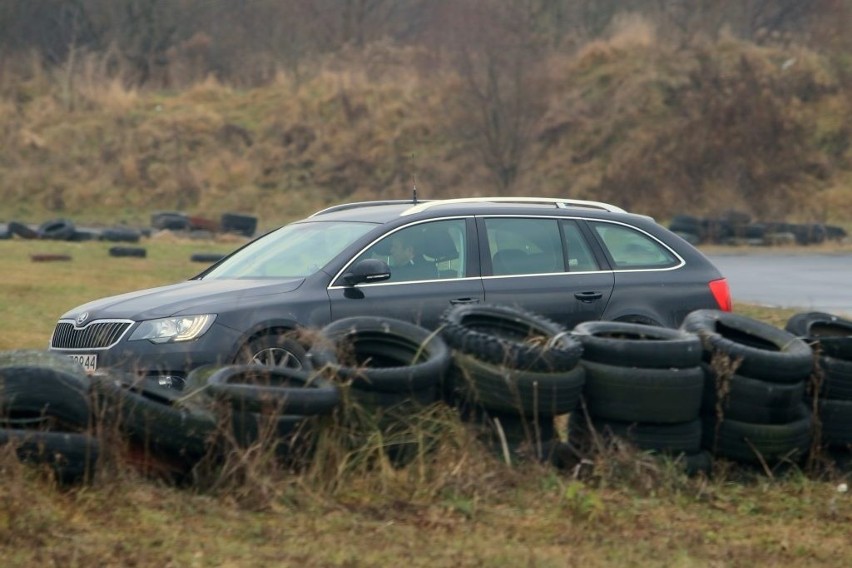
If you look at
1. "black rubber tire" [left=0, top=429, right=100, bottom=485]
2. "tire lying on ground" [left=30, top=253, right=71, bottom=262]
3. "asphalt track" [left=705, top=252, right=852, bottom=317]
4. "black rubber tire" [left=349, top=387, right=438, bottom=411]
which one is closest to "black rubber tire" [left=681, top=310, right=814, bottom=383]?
"black rubber tire" [left=349, top=387, right=438, bottom=411]

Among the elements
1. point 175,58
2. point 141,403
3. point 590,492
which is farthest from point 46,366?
point 175,58

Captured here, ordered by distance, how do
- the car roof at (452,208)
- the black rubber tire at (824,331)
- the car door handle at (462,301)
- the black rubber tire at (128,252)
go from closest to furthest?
the black rubber tire at (824,331) < the car door handle at (462,301) < the car roof at (452,208) < the black rubber tire at (128,252)

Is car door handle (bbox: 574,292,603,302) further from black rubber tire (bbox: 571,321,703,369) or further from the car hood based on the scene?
black rubber tire (bbox: 571,321,703,369)

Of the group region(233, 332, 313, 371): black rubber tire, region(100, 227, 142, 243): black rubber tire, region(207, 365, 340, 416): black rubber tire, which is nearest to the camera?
region(207, 365, 340, 416): black rubber tire

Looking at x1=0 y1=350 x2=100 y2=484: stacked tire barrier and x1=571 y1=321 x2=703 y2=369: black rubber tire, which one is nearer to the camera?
x1=0 y1=350 x2=100 y2=484: stacked tire barrier

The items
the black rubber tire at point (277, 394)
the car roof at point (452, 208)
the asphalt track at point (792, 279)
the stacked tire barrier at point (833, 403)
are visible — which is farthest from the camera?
the asphalt track at point (792, 279)

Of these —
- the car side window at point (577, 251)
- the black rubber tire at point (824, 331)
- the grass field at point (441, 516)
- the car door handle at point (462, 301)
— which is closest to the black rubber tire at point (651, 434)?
the grass field at point (441, 516)

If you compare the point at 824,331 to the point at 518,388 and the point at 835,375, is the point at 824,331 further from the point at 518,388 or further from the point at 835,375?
the point at 518,388

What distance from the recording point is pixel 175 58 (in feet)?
181

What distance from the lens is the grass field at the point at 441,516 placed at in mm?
5215

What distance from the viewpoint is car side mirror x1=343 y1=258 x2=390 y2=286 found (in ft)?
27.8

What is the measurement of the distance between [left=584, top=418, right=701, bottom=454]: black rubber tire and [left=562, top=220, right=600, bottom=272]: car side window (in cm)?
262

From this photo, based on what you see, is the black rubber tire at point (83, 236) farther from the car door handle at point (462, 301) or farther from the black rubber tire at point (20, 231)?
the car door handle at point (462, 301)

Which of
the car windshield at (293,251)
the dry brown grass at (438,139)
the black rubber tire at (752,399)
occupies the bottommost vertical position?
the black rubber tire at (752,399)
